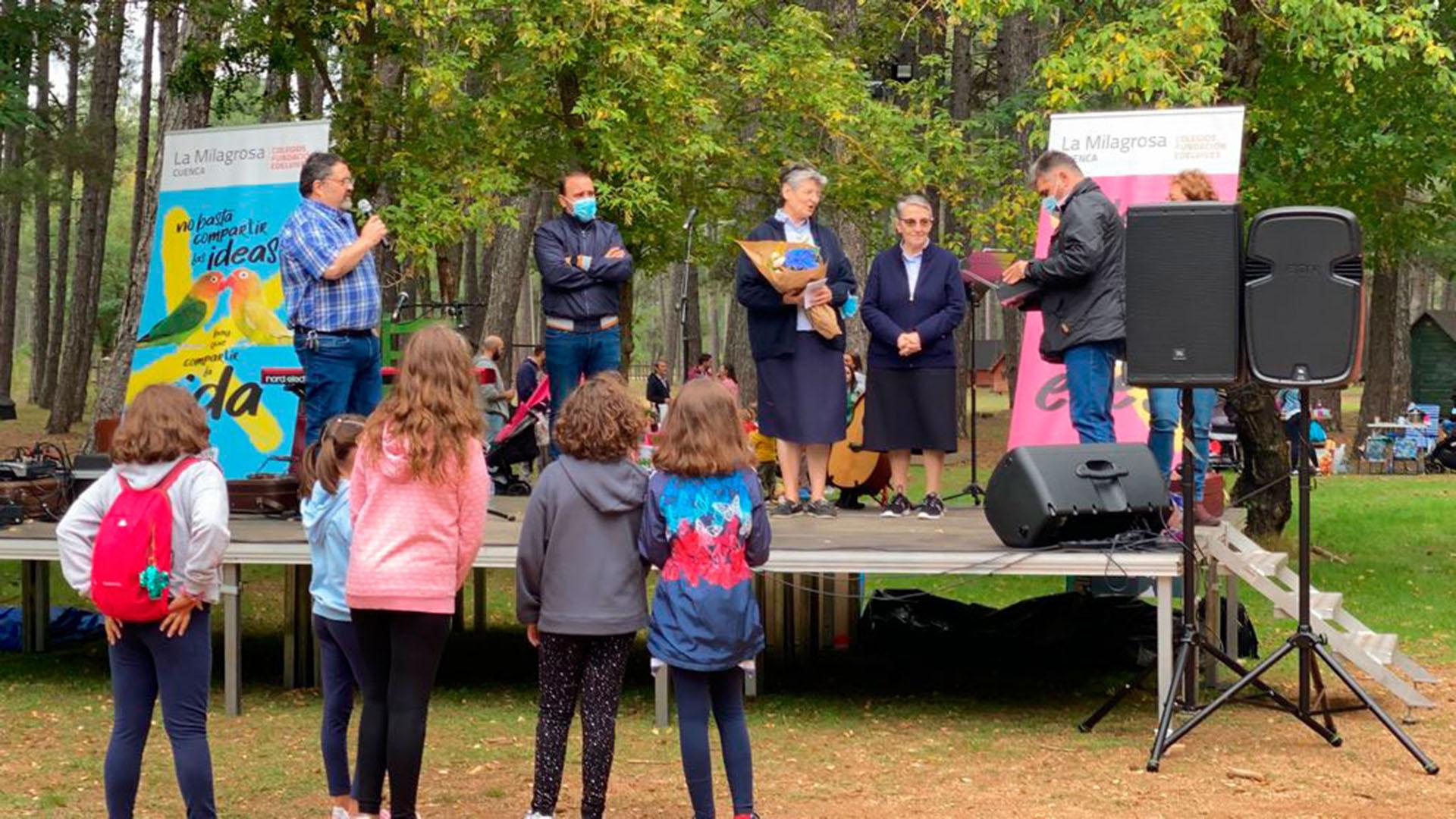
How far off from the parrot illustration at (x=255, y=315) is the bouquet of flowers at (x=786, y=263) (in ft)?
15.3

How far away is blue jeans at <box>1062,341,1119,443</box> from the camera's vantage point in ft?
27.5

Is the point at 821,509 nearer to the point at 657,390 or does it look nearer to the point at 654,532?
the point at 654,532

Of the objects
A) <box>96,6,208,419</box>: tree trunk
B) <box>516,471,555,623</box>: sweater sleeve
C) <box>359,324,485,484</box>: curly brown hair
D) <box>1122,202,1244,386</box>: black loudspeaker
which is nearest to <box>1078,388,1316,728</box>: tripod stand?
<box>1122,202,1244,386</box>: black loudspeaker

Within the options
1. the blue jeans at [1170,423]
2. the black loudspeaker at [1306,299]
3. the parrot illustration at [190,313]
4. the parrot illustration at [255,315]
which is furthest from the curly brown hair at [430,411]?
the parrot illustration at [190,313]

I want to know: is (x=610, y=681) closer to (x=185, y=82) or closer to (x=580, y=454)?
(x=580, y=454)

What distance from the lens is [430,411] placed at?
5449mm

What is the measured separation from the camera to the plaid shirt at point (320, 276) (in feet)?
27.0

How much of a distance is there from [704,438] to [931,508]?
3804mm

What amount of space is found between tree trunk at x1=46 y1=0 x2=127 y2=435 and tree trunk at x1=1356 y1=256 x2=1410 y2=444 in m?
18.8

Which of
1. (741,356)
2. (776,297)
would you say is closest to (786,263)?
(776,297)

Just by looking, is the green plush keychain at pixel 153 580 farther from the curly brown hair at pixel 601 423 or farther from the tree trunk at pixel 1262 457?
the tree trunk at pixel 1262 457

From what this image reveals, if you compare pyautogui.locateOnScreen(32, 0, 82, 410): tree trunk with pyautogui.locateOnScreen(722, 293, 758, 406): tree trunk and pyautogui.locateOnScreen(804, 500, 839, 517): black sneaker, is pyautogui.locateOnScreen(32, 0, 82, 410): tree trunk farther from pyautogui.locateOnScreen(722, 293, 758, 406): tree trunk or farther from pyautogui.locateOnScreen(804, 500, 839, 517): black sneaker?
pyautogui.locateOnScreen(804, 500, 839, 517): black sneaker

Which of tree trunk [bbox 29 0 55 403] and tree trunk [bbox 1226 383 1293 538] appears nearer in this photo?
tree trunk [bbox 1226 383 1293 538]

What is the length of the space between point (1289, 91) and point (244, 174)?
770cm
